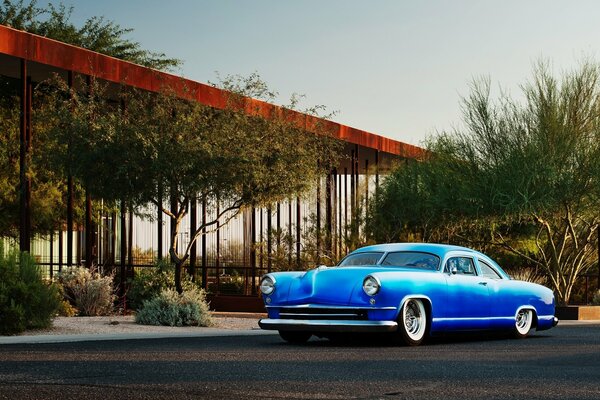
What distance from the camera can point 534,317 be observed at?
→ 18.0m

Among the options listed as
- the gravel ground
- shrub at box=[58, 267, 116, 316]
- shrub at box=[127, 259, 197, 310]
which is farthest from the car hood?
shrub at box=[127, 259, 197, 310]

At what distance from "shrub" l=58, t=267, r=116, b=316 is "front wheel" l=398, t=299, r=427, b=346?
893 centimetres

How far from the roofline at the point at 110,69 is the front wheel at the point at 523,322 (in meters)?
8.09

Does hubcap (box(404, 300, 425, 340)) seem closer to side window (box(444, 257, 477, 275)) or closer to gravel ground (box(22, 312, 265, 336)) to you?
side window (box(444, 257, 477, 275))

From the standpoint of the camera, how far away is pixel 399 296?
15125 mm

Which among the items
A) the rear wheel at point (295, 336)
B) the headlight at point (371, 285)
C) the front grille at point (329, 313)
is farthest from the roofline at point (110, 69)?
the headlight at point (371, 285)

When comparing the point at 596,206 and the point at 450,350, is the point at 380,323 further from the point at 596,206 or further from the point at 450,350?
the point at 596,206

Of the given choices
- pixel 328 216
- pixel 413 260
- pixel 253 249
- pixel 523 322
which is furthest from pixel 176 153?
pixel 328 216

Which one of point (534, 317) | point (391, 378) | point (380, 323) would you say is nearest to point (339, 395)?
point (391, 378)

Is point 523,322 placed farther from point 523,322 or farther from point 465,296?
point 465,296

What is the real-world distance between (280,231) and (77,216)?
8.53 meters

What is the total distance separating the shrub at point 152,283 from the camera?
2517 cm

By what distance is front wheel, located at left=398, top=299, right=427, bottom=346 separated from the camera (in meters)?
15.5

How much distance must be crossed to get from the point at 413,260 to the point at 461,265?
85 centimetres
